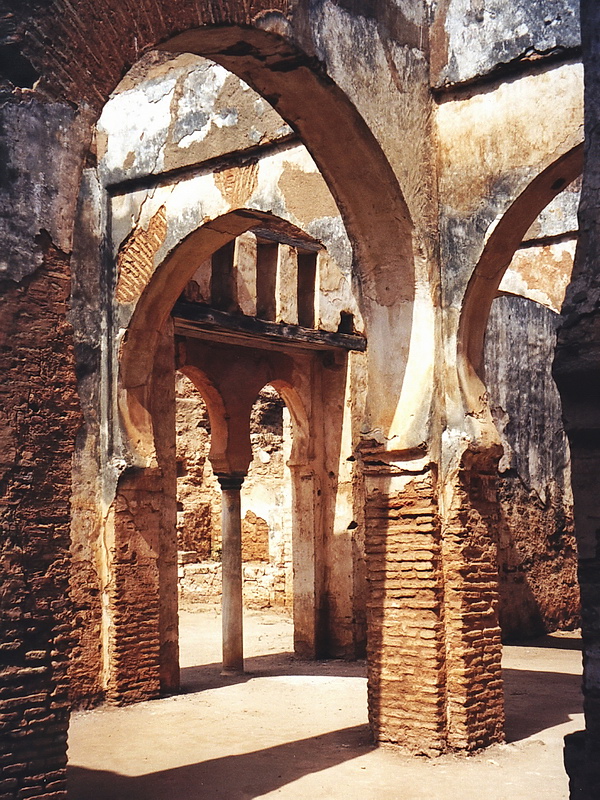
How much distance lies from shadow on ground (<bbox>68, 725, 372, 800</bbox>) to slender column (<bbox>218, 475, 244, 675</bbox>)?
3708mm

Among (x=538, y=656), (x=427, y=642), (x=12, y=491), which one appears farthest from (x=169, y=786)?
(x=538, y=656)

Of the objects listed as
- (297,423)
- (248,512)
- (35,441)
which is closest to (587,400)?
(35,441)

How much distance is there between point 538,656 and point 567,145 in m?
6.89

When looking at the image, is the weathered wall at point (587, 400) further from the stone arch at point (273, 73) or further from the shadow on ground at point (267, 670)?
the shadow on ground at point (267, 670)

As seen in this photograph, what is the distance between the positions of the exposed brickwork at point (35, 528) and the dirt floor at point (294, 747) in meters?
1.72

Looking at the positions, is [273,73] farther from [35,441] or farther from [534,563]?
[534,563]

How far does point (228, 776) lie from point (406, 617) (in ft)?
5.03

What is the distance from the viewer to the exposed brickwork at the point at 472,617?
20.9 ft

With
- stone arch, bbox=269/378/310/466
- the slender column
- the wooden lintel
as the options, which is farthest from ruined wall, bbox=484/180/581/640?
the slender column

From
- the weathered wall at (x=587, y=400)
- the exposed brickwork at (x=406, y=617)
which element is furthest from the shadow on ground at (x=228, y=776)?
the weathered wall at (x=587, y=400)

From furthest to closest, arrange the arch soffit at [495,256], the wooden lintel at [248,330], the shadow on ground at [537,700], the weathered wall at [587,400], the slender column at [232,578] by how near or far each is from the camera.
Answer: the slender column at [232,578], the wooden lintel at [248,330], the shadow on ground at [537,700], the arch soffit at [495,256], the weathered wall at [587,400]

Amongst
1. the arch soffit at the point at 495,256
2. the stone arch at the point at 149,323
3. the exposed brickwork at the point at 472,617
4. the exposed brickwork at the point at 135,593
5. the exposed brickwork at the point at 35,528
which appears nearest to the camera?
the exposed brickwork at the point at 35,528

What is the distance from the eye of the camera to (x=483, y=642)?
21.5 ft

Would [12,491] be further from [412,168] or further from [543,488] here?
[543,488]
